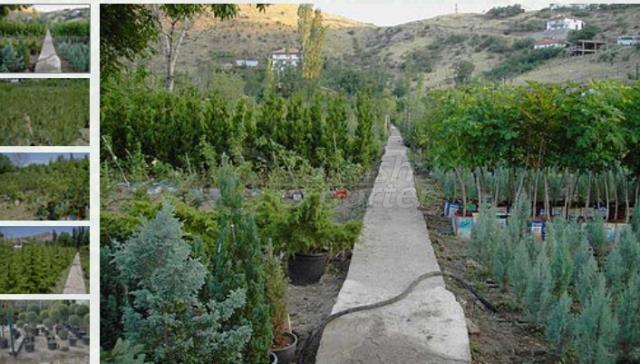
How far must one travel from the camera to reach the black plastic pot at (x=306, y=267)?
16.0 ft

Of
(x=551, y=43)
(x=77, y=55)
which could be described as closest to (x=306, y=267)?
(x=77, y=55)

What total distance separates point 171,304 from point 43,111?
35.5 inches

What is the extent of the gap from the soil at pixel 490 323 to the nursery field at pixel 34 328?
81.7 inches

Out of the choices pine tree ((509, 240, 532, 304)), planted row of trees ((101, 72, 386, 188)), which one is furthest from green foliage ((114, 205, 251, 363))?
planted row of trees ((101, 72, 386, 188))

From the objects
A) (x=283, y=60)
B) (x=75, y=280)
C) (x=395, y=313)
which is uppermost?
(x=283, y=60)

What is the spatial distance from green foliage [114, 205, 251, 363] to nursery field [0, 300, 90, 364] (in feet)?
1.03

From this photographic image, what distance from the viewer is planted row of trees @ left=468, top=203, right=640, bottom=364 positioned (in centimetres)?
309

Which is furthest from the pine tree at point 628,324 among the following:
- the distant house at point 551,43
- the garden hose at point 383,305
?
the distant house at point 551,43

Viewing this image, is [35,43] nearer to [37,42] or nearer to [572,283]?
[37,42]

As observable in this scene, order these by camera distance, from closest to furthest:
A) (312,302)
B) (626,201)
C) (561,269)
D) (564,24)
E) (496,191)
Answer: (561,269) < (312,302) < (626,201) < (496,191) < (564,24)

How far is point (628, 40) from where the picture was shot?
9.57 m

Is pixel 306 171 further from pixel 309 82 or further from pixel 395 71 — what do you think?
pixel 395 71

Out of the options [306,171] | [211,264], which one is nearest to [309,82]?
[306,171]

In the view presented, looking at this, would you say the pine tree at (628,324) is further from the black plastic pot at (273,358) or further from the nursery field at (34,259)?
the nursery field at (34,259)
